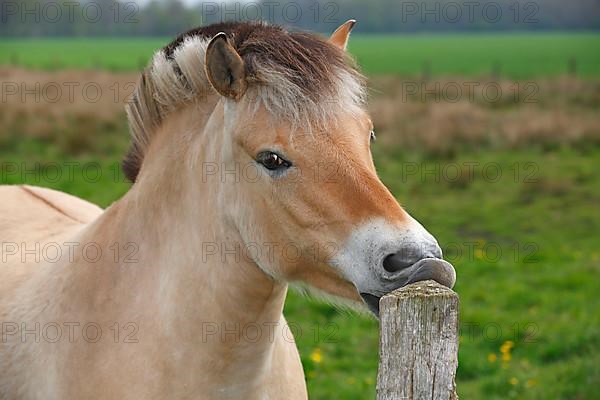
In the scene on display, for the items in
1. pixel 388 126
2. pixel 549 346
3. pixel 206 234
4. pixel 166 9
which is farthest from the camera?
pixel 166 9

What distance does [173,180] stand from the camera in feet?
10.6

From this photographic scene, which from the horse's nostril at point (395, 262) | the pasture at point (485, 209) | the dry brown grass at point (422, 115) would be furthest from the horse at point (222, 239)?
the dry brown grass at point (422, 115)

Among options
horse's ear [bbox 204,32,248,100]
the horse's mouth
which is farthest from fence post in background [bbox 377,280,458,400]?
horse's ear [bbox 204,32,248,100]

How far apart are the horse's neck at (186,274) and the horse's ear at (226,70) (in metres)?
0.25

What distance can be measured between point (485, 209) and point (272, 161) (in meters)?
9.33

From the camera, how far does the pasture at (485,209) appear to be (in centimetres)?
653

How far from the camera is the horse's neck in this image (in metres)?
3.06

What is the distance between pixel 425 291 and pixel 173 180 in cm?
139

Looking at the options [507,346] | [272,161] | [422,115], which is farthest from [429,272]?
[422,115]

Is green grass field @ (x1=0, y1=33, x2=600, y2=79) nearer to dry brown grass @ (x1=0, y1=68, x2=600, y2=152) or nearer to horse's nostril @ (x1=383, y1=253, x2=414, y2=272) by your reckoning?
dry brown grass @ (x1=0, y1=68, x2=600, y2=152)

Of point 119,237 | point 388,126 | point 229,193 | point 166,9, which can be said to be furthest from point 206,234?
point 166,9

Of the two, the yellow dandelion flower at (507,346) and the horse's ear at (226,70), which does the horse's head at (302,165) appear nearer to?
the horse's ear at (226,70)

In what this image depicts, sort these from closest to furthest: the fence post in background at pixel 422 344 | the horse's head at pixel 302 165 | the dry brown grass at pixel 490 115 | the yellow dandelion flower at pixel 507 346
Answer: the fence post in background at pixel 422 344 → the horse's head at pixel 302 165 → the yellow dandelion flower at pixel 507 346 → the dry brown grass at pixel 490 115

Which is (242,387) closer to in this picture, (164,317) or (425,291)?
(164,317)
